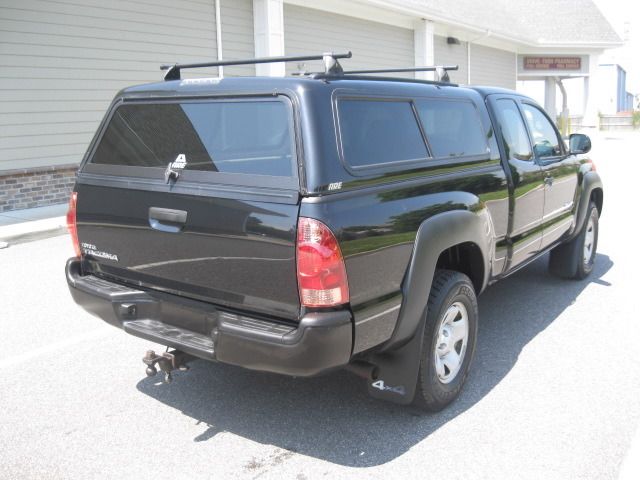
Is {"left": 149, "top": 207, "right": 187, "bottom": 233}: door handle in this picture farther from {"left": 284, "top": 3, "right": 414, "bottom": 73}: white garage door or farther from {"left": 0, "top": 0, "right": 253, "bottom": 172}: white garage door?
{"left": 284, "top": 3, "right": 414, "bottom": 73}: white garage door

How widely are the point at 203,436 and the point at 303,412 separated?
1.96 feet

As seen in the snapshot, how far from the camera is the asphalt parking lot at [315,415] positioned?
11.0 feet

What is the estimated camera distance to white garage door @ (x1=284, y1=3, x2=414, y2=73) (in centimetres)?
1617

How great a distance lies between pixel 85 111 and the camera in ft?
39.2

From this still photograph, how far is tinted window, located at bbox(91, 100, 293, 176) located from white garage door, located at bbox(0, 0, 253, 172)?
7.88 meters

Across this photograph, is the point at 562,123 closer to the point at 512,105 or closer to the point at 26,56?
the point at 26,56

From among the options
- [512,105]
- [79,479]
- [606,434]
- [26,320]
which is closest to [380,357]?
[606,434]

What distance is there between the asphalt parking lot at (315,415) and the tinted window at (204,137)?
56.5 inches

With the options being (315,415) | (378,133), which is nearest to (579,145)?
(378,133)

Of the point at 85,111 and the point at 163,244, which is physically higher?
the point at 85,111

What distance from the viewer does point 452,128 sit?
439cm

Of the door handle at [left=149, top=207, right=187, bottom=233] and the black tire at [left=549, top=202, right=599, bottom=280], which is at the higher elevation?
the door handle at [left=149, top=207, right=187, bottom=233]

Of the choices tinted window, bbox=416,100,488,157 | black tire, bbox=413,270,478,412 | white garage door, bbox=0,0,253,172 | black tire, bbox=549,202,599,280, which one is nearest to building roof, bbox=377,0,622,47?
white garage door, bbox=0,0,253,172

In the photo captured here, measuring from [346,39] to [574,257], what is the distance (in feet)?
41.9
